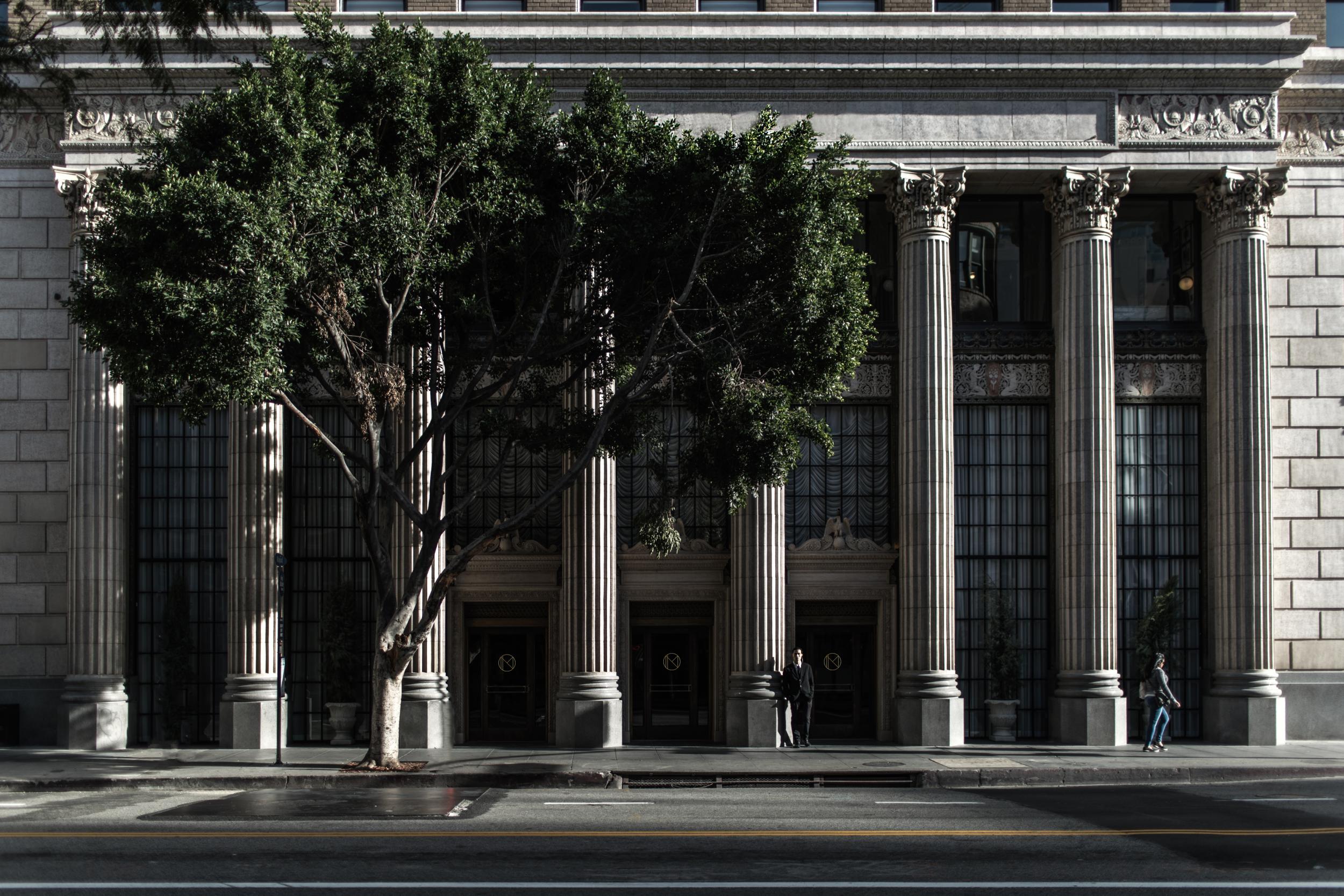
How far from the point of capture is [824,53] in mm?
28188

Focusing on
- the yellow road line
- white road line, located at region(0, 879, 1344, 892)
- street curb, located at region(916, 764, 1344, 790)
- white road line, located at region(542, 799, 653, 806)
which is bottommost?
street curb, located at region(916, 764, 1344, 790)

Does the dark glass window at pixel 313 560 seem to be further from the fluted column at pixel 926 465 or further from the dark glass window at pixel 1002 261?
the dark glass window at pixel 1002 261

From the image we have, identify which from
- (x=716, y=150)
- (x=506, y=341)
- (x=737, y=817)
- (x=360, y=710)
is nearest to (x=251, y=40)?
(x=506, y=341)

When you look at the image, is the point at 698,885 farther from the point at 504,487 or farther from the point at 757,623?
the point at 504,487

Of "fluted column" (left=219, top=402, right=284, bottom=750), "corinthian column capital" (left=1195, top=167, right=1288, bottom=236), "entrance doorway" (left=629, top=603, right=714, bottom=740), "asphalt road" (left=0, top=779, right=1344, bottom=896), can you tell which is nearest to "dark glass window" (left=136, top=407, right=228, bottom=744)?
"fluted column" (left=219, top=402, right=284, bottom=750)

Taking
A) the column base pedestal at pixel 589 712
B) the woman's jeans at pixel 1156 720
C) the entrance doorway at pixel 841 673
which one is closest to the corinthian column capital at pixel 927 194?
the entrance doorway at pixel 841 673

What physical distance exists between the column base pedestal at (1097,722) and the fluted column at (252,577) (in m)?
16.3

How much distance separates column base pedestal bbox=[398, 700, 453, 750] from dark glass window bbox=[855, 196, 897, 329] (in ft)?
42.3

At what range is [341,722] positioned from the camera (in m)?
27.7

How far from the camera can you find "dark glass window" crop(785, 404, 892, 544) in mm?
29562

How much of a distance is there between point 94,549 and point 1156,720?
70.7 feet

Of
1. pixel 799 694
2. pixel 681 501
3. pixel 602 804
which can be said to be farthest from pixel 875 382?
pixel 602 804

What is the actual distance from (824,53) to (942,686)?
1341 cm

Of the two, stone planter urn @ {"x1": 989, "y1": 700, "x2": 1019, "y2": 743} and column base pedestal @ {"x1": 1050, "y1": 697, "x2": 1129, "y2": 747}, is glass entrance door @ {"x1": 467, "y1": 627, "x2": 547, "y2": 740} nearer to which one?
stone planter urn @ {"x1": 989, "y1": 700, "x2": 1019, "y2": 743}
